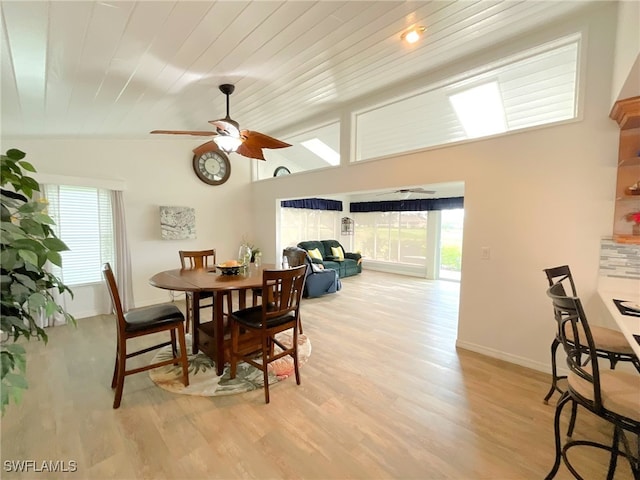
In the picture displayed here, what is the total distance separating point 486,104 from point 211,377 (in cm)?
509

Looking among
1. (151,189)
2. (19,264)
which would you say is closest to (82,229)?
(151,189)

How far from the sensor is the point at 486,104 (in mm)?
4172

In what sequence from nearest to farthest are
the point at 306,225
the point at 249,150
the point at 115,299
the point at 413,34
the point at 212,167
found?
1. the point at 115,299
2. the point at 413,34
3. the point at 249,150
4. the point at 212,167
5. the point at 306,225

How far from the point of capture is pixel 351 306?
461 cm

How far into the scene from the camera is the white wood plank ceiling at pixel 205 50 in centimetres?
156

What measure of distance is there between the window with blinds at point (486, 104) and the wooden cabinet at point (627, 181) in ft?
1.30

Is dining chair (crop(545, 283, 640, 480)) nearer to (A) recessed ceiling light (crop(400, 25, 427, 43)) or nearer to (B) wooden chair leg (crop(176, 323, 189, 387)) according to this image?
(A) recessed ceiling light (crop(400, 25, 427, 43))

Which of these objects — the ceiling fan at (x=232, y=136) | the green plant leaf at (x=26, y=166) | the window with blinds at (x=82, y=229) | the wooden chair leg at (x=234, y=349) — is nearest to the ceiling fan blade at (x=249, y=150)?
the ceiling fan at (x=232, y=136)

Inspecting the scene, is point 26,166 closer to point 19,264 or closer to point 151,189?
point 19,264

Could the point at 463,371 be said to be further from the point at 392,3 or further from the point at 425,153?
the point at 392,3

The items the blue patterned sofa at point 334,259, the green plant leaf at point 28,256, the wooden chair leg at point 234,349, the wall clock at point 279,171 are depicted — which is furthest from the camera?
the wall clock at point 279,171

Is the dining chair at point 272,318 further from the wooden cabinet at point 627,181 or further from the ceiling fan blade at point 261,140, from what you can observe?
the wooden cabinet at point 627,181

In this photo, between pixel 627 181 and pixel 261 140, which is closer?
pixel 627 181

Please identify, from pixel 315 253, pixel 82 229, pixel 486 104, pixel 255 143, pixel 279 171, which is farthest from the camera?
pixel 279 171
